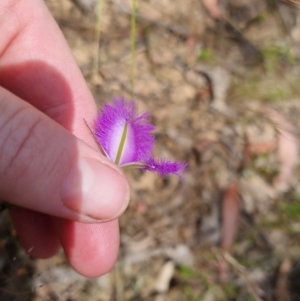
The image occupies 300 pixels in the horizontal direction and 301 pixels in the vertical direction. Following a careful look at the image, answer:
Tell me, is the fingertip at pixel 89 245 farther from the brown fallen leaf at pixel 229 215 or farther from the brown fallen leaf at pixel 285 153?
the brown fallen leaf at pixel 285 153

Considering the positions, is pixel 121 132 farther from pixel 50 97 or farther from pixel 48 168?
pixel 50 97

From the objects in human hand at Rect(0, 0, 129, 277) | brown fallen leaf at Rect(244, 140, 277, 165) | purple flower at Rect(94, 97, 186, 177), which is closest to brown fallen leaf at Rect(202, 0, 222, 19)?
brown fallen leaf at Rect(244, 140, 277, 165)

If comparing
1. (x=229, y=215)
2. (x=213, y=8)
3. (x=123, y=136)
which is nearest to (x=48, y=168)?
(x=123, y=136)

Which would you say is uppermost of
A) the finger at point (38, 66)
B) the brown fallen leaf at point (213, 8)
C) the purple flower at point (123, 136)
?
the purple flower at point (123, 136)

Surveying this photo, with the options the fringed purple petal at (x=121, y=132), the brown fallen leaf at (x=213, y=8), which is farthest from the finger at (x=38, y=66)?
the brown fallen leaf at (x=213, y=8)

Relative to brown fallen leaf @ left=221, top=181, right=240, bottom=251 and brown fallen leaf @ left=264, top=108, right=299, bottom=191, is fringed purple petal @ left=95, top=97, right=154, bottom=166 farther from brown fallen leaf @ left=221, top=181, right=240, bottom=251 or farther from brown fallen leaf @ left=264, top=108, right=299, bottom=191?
brown fallen leaf @ left=264, top=108, right=299, bottom=191

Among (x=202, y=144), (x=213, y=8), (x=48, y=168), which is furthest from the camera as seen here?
(x=213, y=8)
